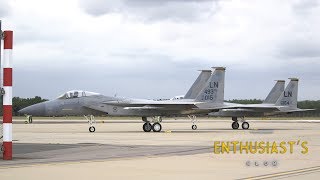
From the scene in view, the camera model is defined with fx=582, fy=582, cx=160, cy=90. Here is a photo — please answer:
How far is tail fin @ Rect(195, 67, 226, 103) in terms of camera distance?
39781 millimetres

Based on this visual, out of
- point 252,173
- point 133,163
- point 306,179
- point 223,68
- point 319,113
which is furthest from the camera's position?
point 319,113

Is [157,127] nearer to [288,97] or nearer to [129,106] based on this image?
[129,106]

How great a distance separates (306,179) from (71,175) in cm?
470

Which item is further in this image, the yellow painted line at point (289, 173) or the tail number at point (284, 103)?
the tail number at point (284, 103)

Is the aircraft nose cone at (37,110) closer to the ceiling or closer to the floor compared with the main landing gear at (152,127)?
closer to the ceiling

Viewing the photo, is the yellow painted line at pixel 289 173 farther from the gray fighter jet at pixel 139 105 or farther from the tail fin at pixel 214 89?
the tail fin at pixel 214 89

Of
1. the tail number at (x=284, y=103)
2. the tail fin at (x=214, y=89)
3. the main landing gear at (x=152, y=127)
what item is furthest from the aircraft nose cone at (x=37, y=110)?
the tail number at (x=284, y=103)

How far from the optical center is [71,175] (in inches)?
469

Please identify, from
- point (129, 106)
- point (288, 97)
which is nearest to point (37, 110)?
point (129, 106)

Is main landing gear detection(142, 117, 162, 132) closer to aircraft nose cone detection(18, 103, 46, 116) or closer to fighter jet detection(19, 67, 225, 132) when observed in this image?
fighter jet detection(19, 67, 225, 132)

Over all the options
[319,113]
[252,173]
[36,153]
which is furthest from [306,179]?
[319,113]

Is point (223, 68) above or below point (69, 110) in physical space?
above

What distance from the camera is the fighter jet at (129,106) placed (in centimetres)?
3794

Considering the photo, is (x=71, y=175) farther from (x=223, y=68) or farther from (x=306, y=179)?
(x=223, y=68)
